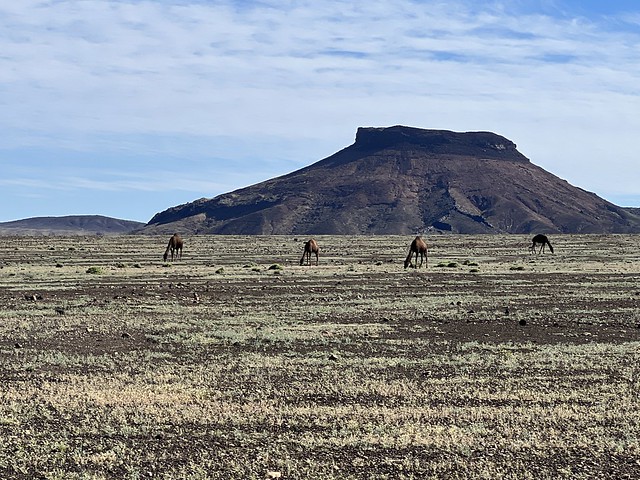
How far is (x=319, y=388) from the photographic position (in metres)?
13.3

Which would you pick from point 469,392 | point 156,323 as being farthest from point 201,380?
point 156,323

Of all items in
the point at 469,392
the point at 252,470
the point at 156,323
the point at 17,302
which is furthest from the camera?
the point at 17,302

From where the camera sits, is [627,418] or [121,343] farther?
[121,343]

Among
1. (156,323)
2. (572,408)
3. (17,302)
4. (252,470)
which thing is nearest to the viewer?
(252,470)

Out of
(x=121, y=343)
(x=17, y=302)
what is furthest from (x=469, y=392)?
(x=17, y=302)

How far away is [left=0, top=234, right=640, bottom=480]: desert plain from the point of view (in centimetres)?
956

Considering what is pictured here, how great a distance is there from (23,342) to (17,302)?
9214 mm

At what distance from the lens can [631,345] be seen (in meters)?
17.4

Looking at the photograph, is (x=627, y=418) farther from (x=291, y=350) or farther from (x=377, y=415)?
(x=291, y=350)

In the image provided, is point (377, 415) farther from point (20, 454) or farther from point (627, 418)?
point (20, 454)

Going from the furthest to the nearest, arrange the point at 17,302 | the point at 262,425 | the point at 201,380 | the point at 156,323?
the point at 17,302 < the point at 156,323 < the point at 201,380 < the point at 262,425

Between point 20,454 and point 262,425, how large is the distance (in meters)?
2.91

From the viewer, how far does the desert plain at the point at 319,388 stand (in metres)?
9.56

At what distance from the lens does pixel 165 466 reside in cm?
938
